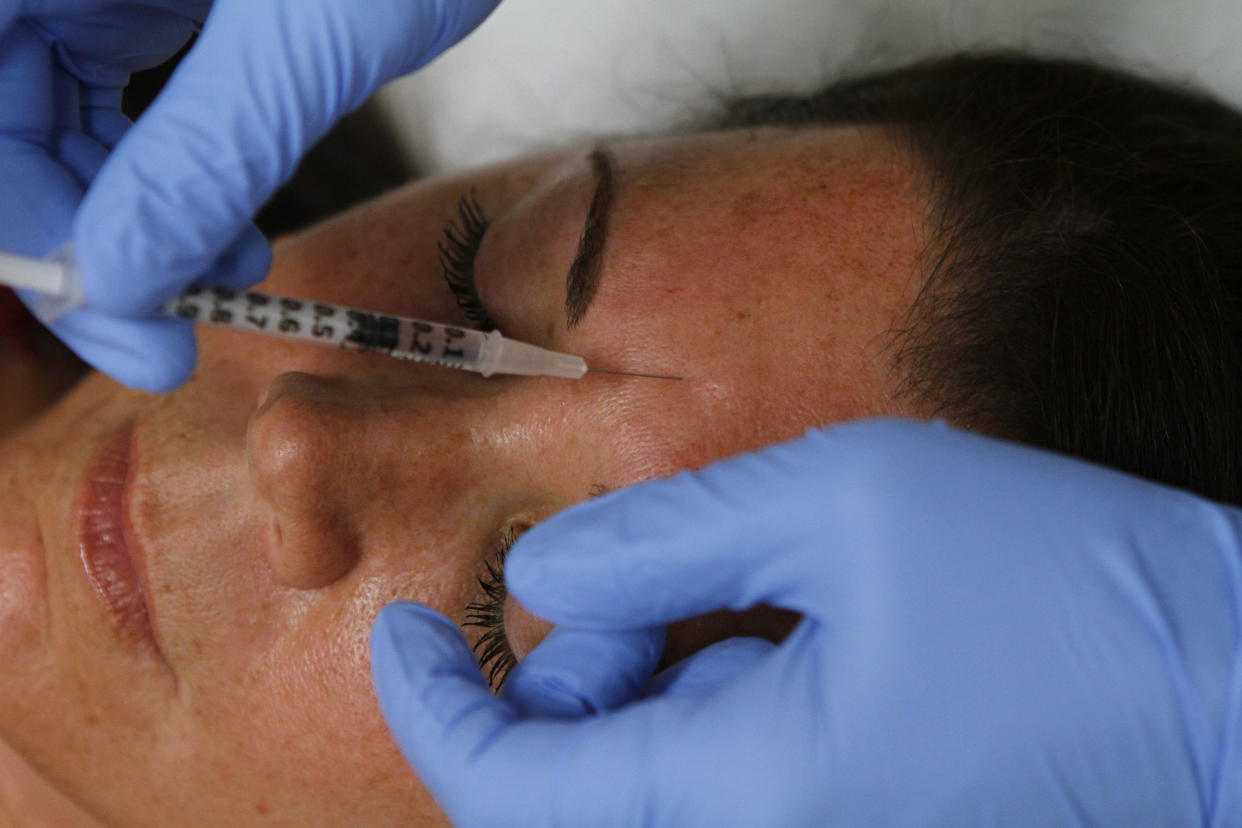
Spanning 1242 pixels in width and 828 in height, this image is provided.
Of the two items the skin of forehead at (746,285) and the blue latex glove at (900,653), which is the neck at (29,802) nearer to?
the blue latex glove at (900,653)

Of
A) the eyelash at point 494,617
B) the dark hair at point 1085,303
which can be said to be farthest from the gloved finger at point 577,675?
the dark hair at point 1085,303

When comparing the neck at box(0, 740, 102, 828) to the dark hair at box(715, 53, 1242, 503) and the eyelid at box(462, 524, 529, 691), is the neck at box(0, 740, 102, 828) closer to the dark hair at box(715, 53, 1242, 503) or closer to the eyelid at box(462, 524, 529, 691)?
the eyelid at box(462, 524, 529, 691)

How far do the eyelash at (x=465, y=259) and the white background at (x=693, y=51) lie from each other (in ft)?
2.25

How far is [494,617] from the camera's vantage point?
3.19ft

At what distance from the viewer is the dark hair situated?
91 cm

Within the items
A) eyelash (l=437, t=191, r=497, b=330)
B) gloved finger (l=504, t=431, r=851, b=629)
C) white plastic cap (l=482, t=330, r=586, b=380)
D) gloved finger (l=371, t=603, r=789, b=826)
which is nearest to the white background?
eyelash (l=437, t=191, r=497, b=330)

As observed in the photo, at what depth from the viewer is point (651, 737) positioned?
0.68 metres

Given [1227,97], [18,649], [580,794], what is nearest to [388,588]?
[580,794]

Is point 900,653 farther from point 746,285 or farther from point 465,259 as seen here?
point 465,259

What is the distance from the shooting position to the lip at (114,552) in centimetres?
100

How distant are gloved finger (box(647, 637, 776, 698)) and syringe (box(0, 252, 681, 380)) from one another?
0.28m

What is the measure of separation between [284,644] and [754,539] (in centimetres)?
57

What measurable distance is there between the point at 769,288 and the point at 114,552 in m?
0.81

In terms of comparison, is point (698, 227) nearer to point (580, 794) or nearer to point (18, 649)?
point (580, 794)
